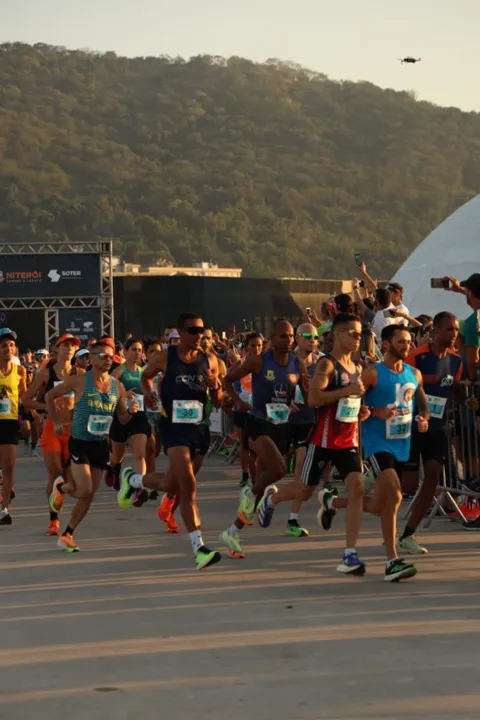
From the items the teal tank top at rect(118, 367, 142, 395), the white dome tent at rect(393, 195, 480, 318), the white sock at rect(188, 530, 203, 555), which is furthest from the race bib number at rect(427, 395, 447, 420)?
the white dome tent at rect(393, 195, 480, 318)

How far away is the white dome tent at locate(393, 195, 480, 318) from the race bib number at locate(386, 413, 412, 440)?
1319 inches

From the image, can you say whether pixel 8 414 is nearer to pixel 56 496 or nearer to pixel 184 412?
pixel 56 496

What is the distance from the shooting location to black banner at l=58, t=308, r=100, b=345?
45156 mm

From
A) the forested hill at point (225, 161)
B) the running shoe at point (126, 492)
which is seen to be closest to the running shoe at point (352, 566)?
the running shoe at point (126, 492)

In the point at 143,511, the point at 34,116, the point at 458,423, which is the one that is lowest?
the point at 143,511

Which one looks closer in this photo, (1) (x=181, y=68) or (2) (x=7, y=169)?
(2) (x=7, y=169)

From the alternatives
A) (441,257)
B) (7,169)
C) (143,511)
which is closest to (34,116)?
(7,169)

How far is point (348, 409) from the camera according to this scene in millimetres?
9641

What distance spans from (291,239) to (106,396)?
123m

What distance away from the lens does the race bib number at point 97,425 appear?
36.7 feet

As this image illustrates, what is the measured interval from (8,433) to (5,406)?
0.26 metres

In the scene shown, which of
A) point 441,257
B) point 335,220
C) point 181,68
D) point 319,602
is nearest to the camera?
point 319,602

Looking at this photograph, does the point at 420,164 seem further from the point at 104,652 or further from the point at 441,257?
the point at 104,652

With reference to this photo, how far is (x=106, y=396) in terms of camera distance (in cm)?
1125
